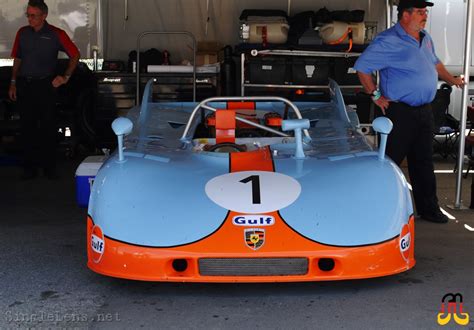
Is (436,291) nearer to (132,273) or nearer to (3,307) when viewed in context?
(132,273)

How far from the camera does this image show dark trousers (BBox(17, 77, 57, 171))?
7.71 metres

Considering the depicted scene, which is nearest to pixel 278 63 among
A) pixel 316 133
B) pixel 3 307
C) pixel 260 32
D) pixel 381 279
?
A: pixel 260 32

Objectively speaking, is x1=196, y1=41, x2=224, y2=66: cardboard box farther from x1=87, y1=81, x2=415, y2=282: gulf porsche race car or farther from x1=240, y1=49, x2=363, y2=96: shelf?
x1=87, y1=81, x2=415, y2=282: gulf porsche race car

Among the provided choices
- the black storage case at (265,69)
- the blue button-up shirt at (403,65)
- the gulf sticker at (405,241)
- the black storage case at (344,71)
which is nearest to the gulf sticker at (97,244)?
the gulf sticker at (405,241)

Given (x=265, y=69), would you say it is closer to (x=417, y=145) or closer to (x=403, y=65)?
(x=417, y=145)

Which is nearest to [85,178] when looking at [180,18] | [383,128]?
[383,128]

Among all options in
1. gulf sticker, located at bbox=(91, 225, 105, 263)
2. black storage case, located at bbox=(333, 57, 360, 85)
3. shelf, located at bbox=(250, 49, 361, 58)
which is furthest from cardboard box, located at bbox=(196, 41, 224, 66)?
gulf sticker, located at bbox=(91, 225, 105, 263)

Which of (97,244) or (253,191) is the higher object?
(253,191)

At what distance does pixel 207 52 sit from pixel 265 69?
4.57ft

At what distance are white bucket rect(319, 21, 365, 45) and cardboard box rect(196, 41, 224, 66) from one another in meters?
1.62

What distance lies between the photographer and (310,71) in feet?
30.1

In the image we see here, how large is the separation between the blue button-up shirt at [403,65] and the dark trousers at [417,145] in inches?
3.3

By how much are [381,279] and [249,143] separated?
1.38m

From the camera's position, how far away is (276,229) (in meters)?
3.53
